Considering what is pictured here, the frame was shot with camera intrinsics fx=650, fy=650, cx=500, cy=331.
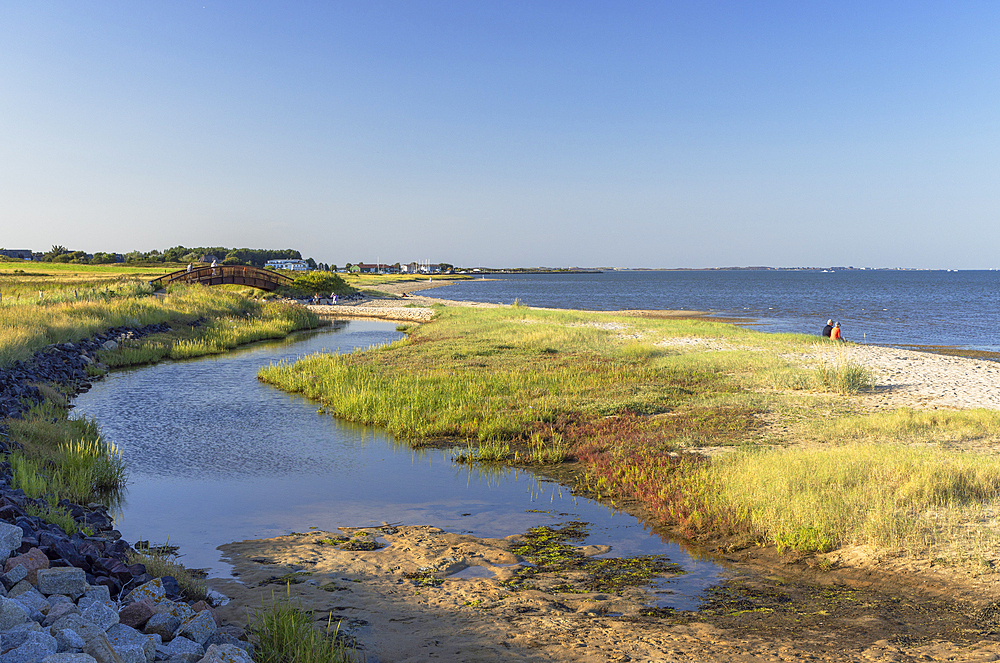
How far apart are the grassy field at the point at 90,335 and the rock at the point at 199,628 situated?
13.2 ft

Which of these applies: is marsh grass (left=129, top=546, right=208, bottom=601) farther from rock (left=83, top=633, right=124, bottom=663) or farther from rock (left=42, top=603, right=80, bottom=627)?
rock (left=83, top=633, right=124, bottom=663)

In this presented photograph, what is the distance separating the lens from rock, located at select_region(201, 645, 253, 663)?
5.16m

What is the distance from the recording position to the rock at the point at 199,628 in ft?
18.8

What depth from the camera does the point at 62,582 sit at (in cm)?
588

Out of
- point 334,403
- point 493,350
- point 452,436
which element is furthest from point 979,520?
point 493,350

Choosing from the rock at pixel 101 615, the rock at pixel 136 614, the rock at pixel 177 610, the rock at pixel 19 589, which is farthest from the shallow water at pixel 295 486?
the rock at pixel 101 615

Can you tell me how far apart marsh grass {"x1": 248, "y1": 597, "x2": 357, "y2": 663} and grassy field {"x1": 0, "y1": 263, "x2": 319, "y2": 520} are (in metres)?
4.19

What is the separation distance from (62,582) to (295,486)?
7259 mm

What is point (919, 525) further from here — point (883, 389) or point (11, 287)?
point (11, 287)

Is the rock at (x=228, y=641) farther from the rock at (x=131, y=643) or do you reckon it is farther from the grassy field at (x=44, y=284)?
the grassy field at (x=44, y=284)

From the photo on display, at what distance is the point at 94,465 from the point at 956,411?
19.7m

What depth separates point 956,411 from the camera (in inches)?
642

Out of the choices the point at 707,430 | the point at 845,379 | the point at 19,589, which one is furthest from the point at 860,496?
the point at 845,379

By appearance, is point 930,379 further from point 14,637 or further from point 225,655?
point 14,637
